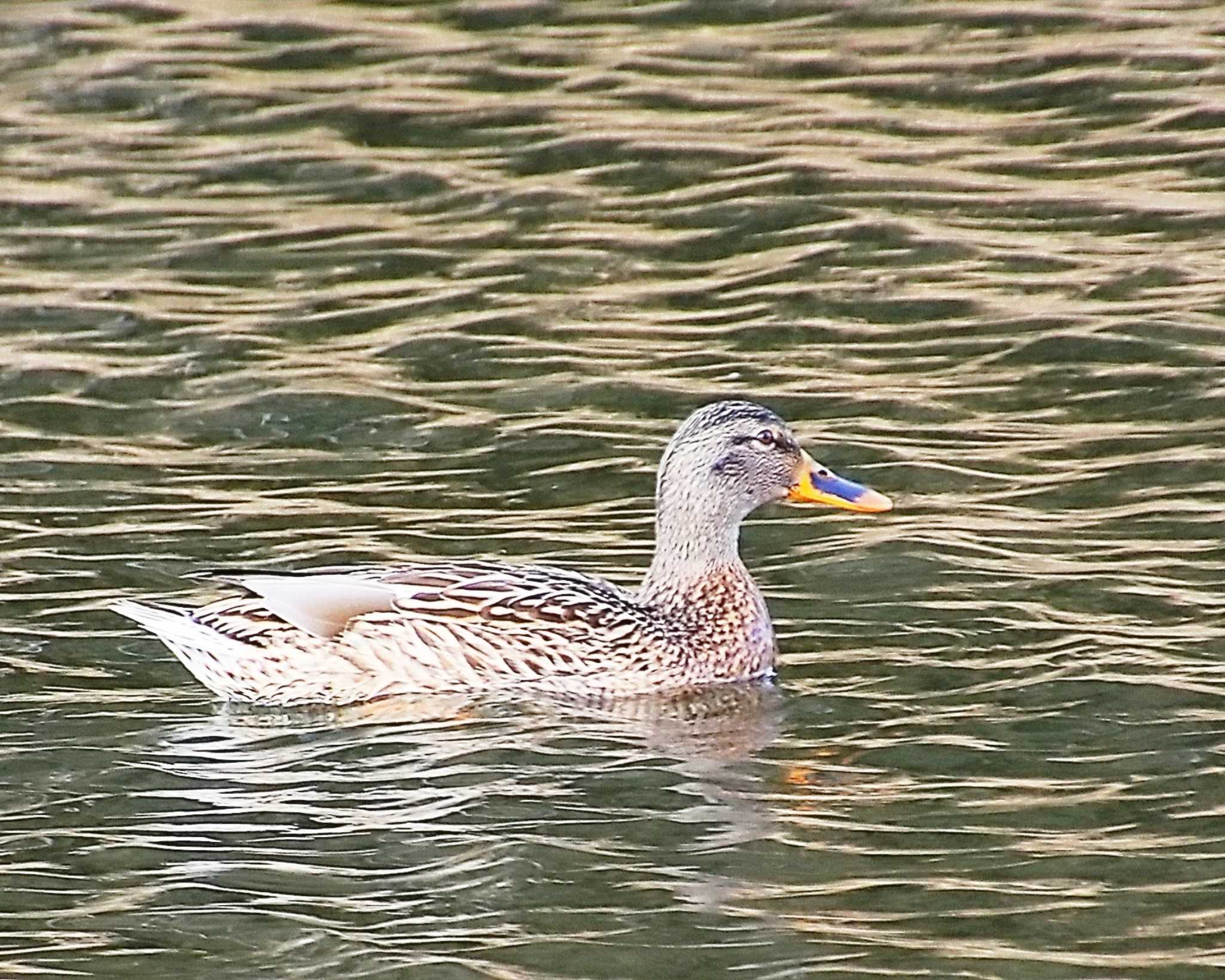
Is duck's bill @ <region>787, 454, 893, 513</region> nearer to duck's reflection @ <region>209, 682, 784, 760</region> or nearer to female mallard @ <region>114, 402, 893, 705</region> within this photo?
female mallard @ <region>114, 402, 893, 705</region>

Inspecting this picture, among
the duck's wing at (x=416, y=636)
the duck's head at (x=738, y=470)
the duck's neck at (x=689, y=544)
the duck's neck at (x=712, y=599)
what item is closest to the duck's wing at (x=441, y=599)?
the duck's wing at (x=416, y=636)

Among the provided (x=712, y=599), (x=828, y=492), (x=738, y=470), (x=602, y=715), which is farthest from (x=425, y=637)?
(x=828, y=492)

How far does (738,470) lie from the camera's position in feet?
36.2

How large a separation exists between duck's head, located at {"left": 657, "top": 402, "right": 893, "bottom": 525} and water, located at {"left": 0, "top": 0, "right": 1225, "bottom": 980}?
14.5 inches

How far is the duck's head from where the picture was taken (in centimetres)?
1104

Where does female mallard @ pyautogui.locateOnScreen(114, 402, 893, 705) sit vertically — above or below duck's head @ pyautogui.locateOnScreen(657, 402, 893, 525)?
below

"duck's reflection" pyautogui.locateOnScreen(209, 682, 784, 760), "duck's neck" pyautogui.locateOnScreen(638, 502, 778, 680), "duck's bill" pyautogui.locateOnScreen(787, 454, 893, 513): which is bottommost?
"duck's reflection" pyautogui.locateOnScreen(209, 682, 784, 760)

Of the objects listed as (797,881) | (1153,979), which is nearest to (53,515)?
(797,881)

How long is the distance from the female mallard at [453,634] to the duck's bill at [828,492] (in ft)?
1.26

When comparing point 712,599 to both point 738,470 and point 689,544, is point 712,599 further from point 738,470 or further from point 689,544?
point 738,470

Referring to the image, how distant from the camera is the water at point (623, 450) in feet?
27.7

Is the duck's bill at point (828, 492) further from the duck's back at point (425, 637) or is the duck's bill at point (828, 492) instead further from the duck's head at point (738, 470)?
the duck's back at point (425, 637)

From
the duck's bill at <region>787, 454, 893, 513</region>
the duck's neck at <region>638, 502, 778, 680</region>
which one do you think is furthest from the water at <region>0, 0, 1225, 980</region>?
the duck's bill at <region>787, 454, 893, 513</region>

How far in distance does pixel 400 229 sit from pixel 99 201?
160cm
